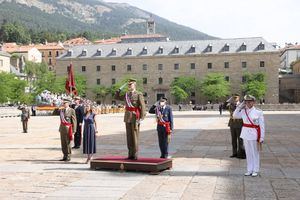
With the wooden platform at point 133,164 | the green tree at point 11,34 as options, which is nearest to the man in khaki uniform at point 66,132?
the wooden platform at point 133,164

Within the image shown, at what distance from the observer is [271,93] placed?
94.2 m

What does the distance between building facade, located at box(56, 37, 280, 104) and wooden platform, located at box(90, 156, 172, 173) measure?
280 feet

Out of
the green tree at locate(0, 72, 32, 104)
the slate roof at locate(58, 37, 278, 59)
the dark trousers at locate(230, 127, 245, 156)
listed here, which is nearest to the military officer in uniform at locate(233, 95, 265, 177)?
the dark trousers at locate(230, 127, 245, 156)

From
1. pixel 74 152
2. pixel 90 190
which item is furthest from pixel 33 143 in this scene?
pixel 90 190

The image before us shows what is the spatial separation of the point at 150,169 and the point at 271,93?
3416 inches

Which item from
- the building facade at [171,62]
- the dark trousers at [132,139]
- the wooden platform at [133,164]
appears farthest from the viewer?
the building facade at [171,62]

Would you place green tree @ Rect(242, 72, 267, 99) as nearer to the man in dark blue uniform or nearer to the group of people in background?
the group of people in background

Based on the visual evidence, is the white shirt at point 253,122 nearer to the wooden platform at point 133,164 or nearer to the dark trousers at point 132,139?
the wooden platform at point 133,164

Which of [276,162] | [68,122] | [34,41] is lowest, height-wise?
[276,162]

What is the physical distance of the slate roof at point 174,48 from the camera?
9462 cm

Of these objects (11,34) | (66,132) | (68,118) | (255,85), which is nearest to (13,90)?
(255,85)

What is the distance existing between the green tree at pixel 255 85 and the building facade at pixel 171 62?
1836 millimetres

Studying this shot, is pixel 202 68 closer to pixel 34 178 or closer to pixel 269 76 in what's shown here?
pixel 269 76

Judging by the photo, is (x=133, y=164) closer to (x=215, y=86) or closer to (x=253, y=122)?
(x=253, y=122)
